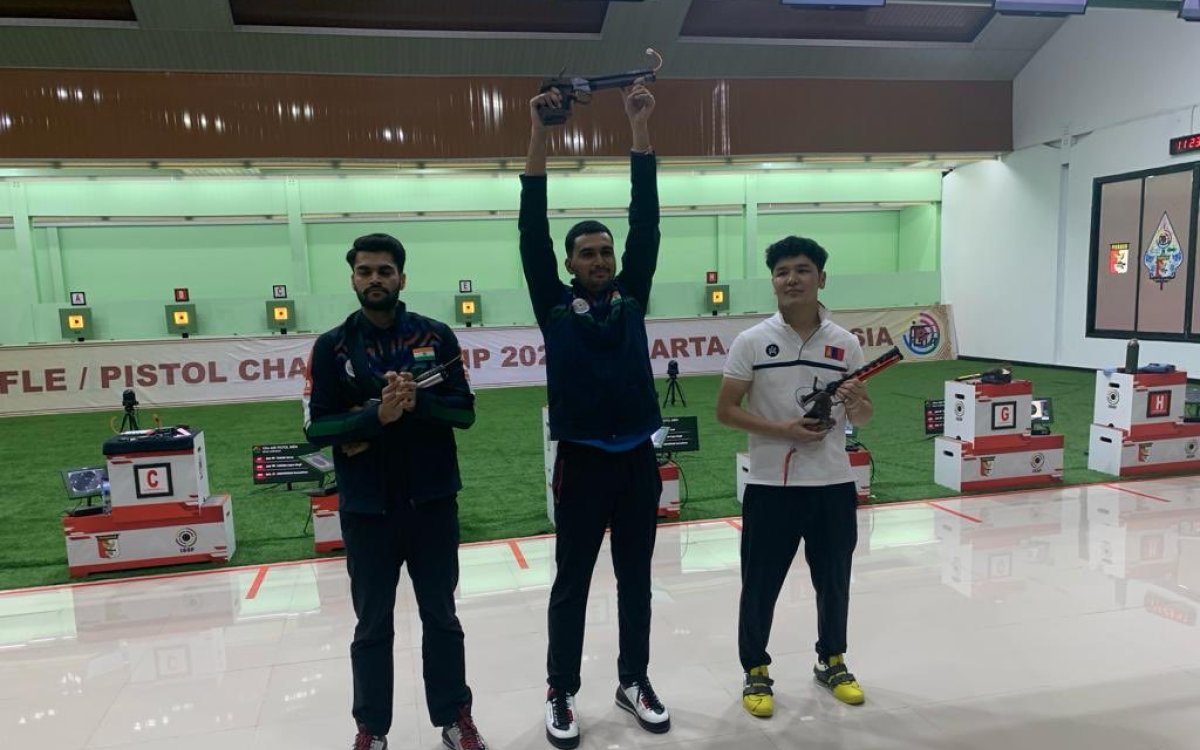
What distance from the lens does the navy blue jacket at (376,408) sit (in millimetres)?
1997

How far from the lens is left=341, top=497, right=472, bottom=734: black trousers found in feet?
6.70

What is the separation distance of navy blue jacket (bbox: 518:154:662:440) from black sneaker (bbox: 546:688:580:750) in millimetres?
891

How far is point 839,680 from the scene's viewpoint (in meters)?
2.50

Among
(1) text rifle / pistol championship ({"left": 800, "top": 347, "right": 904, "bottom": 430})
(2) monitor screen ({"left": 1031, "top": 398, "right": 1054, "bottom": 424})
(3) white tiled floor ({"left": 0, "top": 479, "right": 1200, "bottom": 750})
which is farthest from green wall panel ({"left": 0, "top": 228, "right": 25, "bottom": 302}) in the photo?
(2) monitor screen ({"left": 1031, "top": 398, "right": 1054, "bottom": 424})

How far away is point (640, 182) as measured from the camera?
227 centimetres

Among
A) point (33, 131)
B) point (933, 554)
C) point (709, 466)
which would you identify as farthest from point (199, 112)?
point (933, 554)

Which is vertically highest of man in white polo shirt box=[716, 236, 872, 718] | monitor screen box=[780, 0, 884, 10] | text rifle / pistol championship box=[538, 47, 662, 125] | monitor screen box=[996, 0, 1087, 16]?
monitor screen box=[780, 0, 884, 10]

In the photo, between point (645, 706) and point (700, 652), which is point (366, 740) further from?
point (700, 652)

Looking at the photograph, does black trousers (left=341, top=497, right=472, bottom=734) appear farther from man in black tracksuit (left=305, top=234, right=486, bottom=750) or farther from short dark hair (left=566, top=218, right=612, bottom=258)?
short dark hair (left=566, top=218, right=612, bottom=258)

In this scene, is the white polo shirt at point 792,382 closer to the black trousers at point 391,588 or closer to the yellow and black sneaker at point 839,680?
the yellow and black sneaker at point 839,680

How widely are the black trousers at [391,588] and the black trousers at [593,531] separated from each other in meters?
0.33

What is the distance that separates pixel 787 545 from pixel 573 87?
165cm

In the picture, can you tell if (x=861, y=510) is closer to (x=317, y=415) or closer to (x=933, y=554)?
(x=933, y=554)

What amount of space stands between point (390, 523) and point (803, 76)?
1273 centimetres
